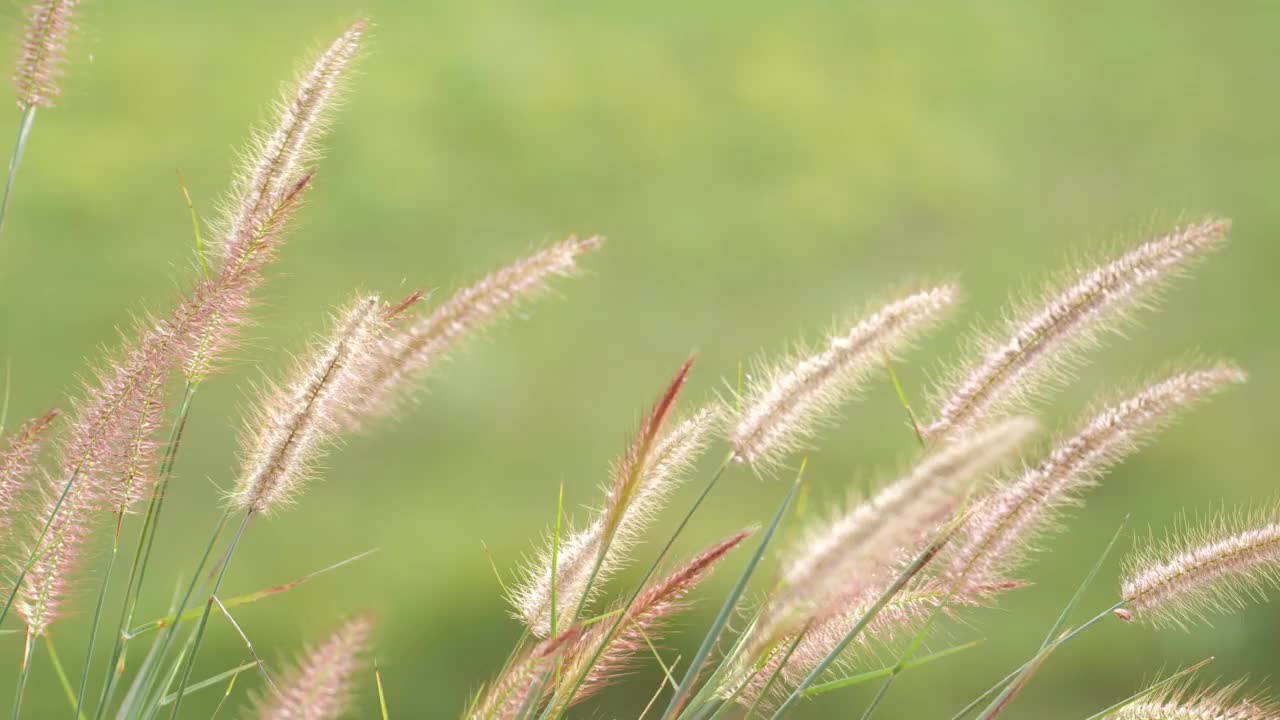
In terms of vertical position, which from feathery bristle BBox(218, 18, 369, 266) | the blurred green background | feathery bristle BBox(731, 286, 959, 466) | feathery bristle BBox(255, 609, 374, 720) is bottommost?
the blurred green background

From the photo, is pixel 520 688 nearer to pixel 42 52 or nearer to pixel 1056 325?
pixel 1056 325

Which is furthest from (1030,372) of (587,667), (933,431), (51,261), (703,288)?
(51,261)

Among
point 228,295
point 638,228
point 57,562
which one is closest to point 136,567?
point 57,562

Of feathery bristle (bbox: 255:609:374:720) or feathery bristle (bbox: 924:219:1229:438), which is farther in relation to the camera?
feathery bristle (bbox: 924:219:1229:438)

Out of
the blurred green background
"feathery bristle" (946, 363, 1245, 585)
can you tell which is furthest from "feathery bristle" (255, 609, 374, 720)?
the blurred green background

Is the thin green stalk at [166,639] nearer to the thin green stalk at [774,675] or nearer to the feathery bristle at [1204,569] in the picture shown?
the thin green stalk at [774,675]

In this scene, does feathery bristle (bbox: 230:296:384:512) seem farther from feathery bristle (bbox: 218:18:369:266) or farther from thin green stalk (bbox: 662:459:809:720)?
thin green stalk (bbox: 662:459:809:720)

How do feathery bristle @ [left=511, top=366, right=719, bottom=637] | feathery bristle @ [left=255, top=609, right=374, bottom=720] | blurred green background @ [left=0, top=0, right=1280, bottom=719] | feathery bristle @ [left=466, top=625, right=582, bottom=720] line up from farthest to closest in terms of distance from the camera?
blurred green background @ [left=0, top=0, right=1280, bottom=719] → feathery bristle @ [left=511, top=366, right=719, bottom=637] → feathery bristle @ [left=466, top=625, right=582, bottom=720] → feathery bristle @ [left=255, top=609, right=374, bottom=720]
